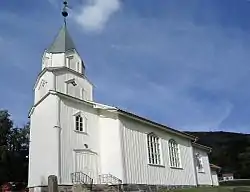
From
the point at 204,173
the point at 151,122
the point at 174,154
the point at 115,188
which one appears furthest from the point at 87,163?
the point at 204,173

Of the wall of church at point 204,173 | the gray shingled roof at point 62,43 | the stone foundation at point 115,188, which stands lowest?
the stone foundation at point 115,188

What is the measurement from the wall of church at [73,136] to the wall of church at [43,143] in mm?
526

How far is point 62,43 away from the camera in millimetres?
25156

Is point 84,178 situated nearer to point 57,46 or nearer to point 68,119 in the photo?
point 68,119

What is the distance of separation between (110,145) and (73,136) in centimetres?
260

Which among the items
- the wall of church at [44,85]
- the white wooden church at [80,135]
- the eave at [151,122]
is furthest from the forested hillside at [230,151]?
the wall of church at [44,85]

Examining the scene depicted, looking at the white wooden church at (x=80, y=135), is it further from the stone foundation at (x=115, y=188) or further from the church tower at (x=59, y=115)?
the stone foundation at (x=115, y=188)

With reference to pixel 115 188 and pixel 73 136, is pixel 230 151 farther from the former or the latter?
pixel 73 136

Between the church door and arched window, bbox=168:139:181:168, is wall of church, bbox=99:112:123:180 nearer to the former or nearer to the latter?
the church door

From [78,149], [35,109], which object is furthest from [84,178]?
[35,109]

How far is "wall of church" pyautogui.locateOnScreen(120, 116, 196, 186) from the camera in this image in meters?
22.7

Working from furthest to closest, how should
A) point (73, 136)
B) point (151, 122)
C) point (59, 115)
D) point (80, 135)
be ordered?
point (151, 122) → point (80, 135) → point (73, 136) → point (59, 115)

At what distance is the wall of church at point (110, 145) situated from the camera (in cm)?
2188

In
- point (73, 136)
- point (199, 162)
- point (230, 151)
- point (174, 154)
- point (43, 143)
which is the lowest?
point (199, 162)
